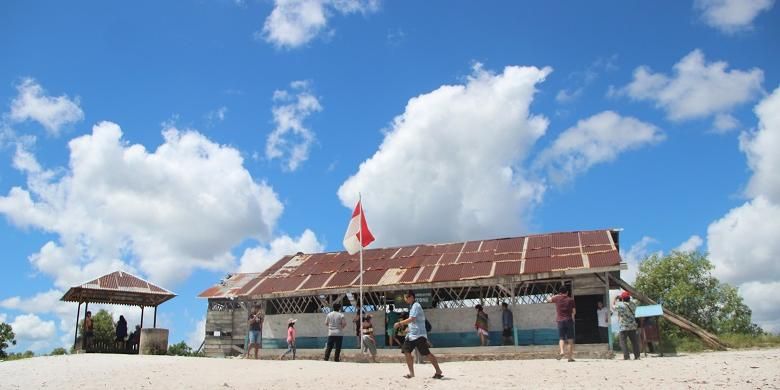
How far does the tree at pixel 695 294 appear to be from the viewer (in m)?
32.8

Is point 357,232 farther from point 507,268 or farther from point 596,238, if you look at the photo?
point 596,238

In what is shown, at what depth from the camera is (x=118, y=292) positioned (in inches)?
873

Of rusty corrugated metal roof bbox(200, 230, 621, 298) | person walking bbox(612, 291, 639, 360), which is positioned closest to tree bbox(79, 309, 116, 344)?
rusty corrugated metal roof bbox(200, 230, 621, 298)

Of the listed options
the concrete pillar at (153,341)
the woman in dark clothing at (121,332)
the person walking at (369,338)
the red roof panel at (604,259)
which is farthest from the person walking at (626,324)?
the woman in dark clothing at (121,332)

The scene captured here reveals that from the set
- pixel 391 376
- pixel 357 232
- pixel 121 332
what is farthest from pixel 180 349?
pixel 391 376

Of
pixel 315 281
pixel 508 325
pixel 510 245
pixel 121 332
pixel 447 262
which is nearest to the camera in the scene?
pixel 508 325

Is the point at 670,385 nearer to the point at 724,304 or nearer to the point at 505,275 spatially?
the point at 505,275

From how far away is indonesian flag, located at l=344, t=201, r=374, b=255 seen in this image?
19.4 m

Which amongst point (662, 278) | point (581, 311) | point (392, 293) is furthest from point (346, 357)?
point (662, 278)

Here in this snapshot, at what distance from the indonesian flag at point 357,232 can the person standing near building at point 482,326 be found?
4.01 meters

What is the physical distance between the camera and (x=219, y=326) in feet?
95.1

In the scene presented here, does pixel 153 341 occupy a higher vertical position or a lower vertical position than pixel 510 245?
lower

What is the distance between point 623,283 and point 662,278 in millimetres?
19063

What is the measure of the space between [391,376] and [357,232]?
9.09 meters
